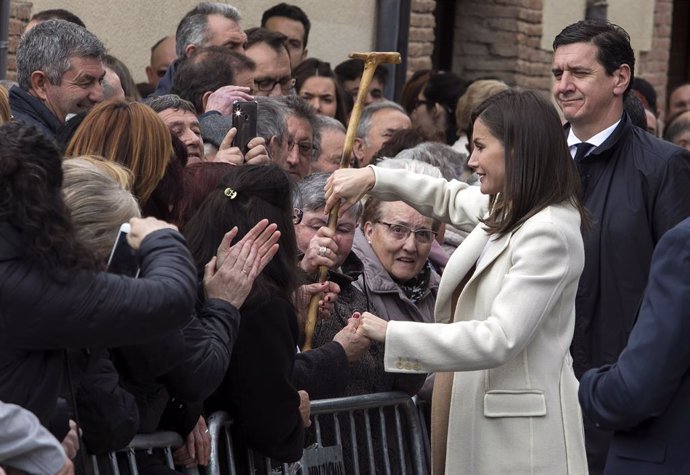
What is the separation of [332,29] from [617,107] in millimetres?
5336

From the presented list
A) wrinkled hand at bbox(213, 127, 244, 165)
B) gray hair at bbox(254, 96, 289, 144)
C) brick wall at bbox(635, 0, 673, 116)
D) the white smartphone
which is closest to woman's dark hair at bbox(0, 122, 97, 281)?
the white smartphone

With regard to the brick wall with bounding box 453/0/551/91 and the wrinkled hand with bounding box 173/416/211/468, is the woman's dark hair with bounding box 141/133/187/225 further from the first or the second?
the brick wall with bounding box 453/0/551/91

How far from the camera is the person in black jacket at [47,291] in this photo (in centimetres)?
308

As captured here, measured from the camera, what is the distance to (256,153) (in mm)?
5180

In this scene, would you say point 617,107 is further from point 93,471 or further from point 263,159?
point 93,471

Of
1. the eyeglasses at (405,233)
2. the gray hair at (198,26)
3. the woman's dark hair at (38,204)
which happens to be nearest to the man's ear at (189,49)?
the gray hair at (198,26)

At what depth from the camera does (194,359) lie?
3715mm

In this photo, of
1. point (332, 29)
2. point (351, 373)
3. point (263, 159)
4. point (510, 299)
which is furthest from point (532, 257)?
point (332, 29)

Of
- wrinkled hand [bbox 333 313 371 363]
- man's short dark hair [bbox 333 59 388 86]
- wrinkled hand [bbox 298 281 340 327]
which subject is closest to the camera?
wrinkled hand [bbox 333 313 371 363]

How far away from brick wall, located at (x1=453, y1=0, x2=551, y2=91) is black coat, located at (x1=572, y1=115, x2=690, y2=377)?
7.34 m

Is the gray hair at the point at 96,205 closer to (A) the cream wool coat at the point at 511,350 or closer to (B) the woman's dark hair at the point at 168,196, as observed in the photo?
(B) the woman's dark hair at the point at 168,196

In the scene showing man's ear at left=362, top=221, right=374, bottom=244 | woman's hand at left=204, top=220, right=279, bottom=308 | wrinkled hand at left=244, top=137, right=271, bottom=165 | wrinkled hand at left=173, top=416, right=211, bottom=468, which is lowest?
wrinkled hand at left=173, top=416, right=211, bottom=468

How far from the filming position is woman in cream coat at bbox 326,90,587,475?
13.8ft

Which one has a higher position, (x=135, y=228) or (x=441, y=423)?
(x=135, y=228)
